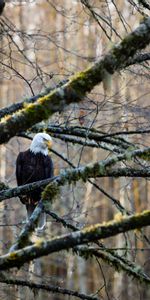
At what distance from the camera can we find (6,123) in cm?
→ 307

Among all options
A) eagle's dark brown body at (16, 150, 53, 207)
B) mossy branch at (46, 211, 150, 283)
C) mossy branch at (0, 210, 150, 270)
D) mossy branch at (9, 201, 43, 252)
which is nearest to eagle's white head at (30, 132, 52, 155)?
eagle's dark brown body at (16, 150, 53, 207)

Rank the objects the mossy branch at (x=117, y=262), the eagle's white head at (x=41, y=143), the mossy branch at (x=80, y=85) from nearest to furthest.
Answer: the mossy branch at (x=80, y=85) < the mossy branch at (x=117, y=262) < the eagle's white head at (x=41, y=143)

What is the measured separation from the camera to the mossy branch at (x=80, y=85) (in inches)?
114

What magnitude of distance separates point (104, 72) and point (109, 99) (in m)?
2.26

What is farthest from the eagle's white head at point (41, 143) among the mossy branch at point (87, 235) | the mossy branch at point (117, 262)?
the mossy branch at point (87, 235)

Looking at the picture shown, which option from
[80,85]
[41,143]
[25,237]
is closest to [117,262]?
[25,237]

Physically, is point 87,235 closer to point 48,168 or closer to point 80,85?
point 80,85

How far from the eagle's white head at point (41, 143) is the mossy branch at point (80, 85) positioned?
4.11 metres

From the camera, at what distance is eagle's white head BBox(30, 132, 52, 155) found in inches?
287

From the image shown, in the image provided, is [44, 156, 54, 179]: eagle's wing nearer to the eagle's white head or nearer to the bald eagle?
the bald eagle

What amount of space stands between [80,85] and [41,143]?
14.5 ft

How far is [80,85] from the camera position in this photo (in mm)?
2992

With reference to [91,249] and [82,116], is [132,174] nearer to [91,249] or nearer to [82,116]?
[91,249]

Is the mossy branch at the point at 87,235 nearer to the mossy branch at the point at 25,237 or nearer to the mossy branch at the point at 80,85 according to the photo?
the mossy branch at the point at 25,237
